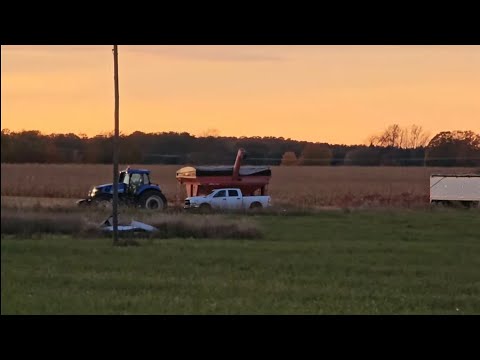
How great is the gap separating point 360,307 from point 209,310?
123 centimetres

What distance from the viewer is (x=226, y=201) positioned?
52.2 ft

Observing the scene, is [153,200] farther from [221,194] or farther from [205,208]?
[221,194]

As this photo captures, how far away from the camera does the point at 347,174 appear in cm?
755

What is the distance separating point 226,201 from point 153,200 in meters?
2.17

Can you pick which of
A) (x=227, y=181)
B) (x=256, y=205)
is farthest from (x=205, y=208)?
(x=227, y=181)

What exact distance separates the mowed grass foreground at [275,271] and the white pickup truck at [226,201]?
11.3 feet

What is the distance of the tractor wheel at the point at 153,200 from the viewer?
44.1ft

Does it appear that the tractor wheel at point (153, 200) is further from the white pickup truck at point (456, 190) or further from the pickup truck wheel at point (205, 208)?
the white pickup truck at point (456, 190)

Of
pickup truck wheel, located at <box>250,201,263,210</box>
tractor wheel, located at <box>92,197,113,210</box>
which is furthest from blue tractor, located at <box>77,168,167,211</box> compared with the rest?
tractor wheel, located at <box>92,197,113,210</box>

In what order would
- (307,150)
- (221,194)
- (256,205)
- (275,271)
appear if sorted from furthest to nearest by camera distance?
1. (221,194)
2. (256,205)
3. (275,271)
4. (307,150)

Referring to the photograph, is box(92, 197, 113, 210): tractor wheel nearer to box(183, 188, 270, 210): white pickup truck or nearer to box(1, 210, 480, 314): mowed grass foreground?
box(1, 210, 480, 314): mowed grass foreground

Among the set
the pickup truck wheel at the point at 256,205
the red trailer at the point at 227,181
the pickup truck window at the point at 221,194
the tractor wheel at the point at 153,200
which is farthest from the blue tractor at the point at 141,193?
the pickup truck wheel at the point at 256,205
